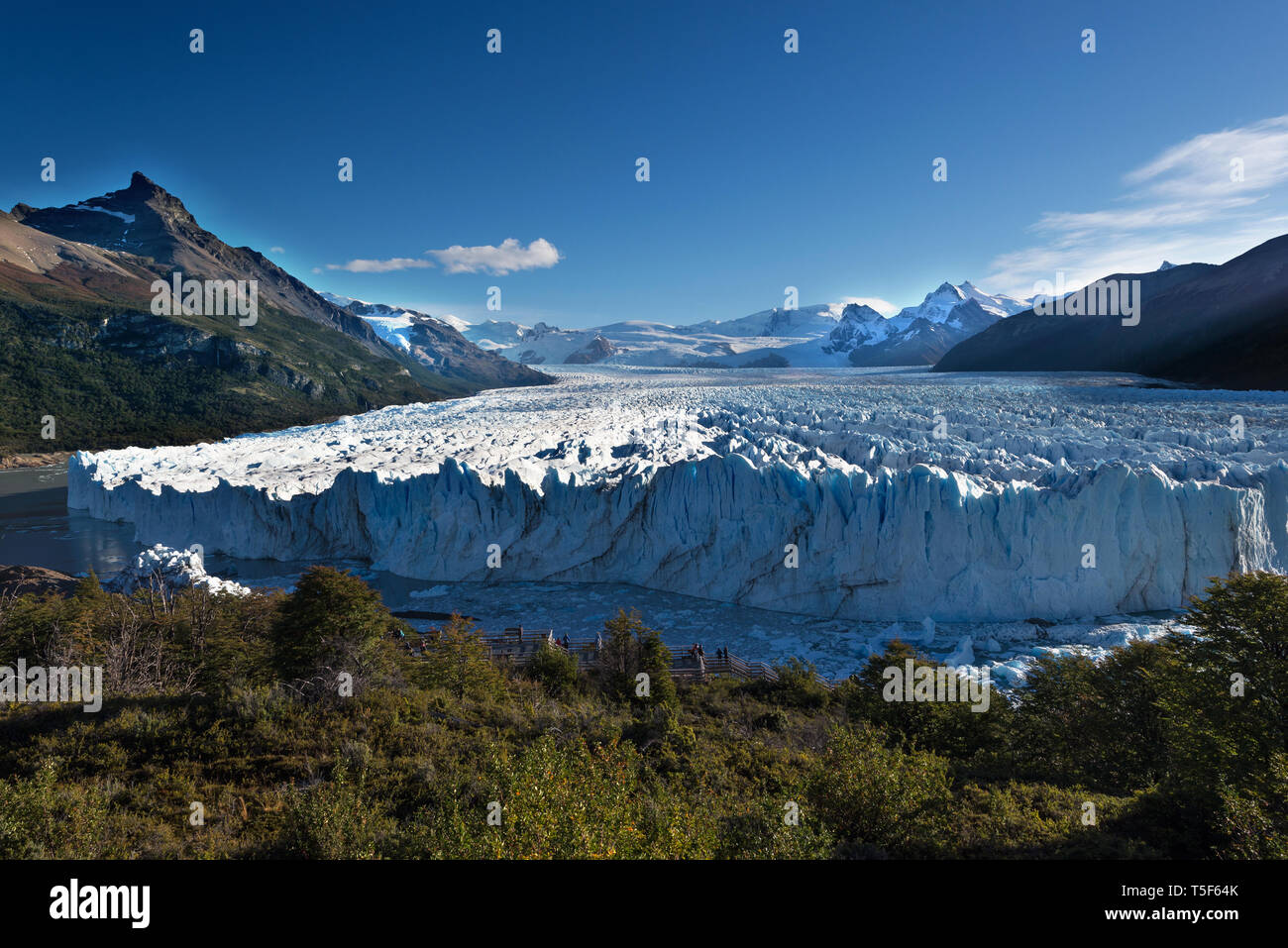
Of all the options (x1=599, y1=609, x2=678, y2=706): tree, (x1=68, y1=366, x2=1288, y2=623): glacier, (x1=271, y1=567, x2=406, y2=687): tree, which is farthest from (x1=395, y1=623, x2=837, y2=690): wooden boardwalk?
(x1=68, y1=366, x2=1288, y2=623): glacier

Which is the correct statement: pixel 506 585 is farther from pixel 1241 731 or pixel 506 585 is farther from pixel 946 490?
pixel 1241 731

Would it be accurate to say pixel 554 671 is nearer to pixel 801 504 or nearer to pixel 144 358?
pixel 801 504

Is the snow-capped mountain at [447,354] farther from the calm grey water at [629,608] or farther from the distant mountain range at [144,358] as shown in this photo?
the calm grey water at [629,608]

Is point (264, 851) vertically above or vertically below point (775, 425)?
below

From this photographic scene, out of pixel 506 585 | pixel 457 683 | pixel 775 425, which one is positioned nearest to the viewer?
pixel 457 683

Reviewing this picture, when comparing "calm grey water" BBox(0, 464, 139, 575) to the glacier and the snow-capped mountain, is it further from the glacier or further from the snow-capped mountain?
the snow-capped mountain

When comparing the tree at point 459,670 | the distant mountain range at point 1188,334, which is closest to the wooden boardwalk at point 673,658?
the tree at point 459,670
